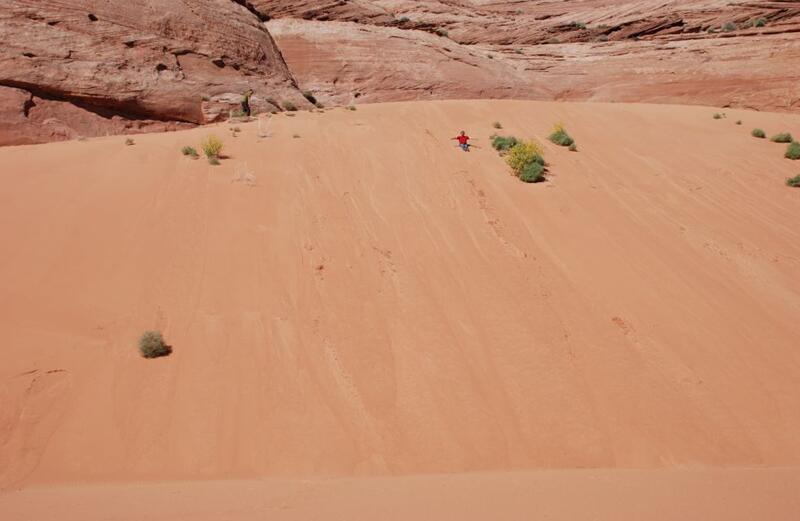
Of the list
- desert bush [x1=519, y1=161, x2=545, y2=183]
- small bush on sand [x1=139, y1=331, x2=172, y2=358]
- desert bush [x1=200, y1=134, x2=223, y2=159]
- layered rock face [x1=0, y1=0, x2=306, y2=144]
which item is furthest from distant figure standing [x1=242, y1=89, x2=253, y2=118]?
small bush on sand [x1=139, y1=331, x2=172, y2=358]

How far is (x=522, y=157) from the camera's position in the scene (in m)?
9.27

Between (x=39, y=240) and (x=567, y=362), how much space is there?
20.2 feet

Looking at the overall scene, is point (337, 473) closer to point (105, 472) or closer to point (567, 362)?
point (105, 472)

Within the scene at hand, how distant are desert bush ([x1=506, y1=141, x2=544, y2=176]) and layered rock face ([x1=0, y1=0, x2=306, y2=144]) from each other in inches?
300

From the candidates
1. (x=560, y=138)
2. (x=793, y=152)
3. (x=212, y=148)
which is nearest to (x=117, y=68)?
(x=212, y=148)

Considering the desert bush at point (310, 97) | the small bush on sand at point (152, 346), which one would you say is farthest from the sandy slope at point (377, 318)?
the desert bush at point (310, 97)

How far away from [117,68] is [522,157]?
9.58 metres

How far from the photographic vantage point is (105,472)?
368 cm

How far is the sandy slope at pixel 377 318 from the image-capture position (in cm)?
402

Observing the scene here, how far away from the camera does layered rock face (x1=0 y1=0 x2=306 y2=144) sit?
10633 millimetres

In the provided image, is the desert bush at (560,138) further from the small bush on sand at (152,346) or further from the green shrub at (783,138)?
the small bush on sand at (152,346)

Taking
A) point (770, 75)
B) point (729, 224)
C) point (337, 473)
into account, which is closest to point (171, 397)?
point (337, 473)

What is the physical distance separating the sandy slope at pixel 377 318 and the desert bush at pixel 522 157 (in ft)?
1.31

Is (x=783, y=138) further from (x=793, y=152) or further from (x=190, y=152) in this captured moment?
(x=190, y=152)
